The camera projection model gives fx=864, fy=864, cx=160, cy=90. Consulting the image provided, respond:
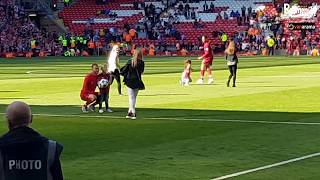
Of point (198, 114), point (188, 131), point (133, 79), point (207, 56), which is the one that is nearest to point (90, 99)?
point (133, 79)

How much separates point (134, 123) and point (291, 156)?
250 inches

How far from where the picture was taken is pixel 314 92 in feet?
99.2

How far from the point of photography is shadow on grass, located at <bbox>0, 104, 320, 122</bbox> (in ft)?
69.4

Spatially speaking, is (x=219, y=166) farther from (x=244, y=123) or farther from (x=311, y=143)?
(x=244, y=123)

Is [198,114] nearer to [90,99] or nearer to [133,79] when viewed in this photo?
[133,79]

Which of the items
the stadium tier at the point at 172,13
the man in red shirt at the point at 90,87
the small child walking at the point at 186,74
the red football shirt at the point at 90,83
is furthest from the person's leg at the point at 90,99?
the stadium tier at the point at 172,13

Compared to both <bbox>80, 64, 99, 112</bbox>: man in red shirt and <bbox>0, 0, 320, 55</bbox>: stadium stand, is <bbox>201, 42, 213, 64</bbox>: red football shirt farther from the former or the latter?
<bbox>0, 0, 320, 55</bbox>: stadium stand

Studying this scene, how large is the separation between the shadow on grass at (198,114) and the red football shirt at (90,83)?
607 millimetres

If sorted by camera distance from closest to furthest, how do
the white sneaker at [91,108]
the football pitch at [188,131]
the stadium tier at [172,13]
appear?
1. the football pitch at [188,131]
2. the white sneaker at [91,108]
3. the stadium tier at [172,13]

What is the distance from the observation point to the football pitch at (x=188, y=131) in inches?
516

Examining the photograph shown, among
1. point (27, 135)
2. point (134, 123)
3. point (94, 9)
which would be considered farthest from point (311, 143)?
point (94, 9)

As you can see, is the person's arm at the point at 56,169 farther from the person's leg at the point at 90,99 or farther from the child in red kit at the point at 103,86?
the person's leg at the point at 90,99

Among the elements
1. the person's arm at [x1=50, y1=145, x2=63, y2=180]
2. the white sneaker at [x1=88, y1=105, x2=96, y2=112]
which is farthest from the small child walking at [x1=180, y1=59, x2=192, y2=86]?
the person's arm at [x1=50, y1=145, x2=63, y2=180]

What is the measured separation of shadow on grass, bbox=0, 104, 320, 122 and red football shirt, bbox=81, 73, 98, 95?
1.99 feet
